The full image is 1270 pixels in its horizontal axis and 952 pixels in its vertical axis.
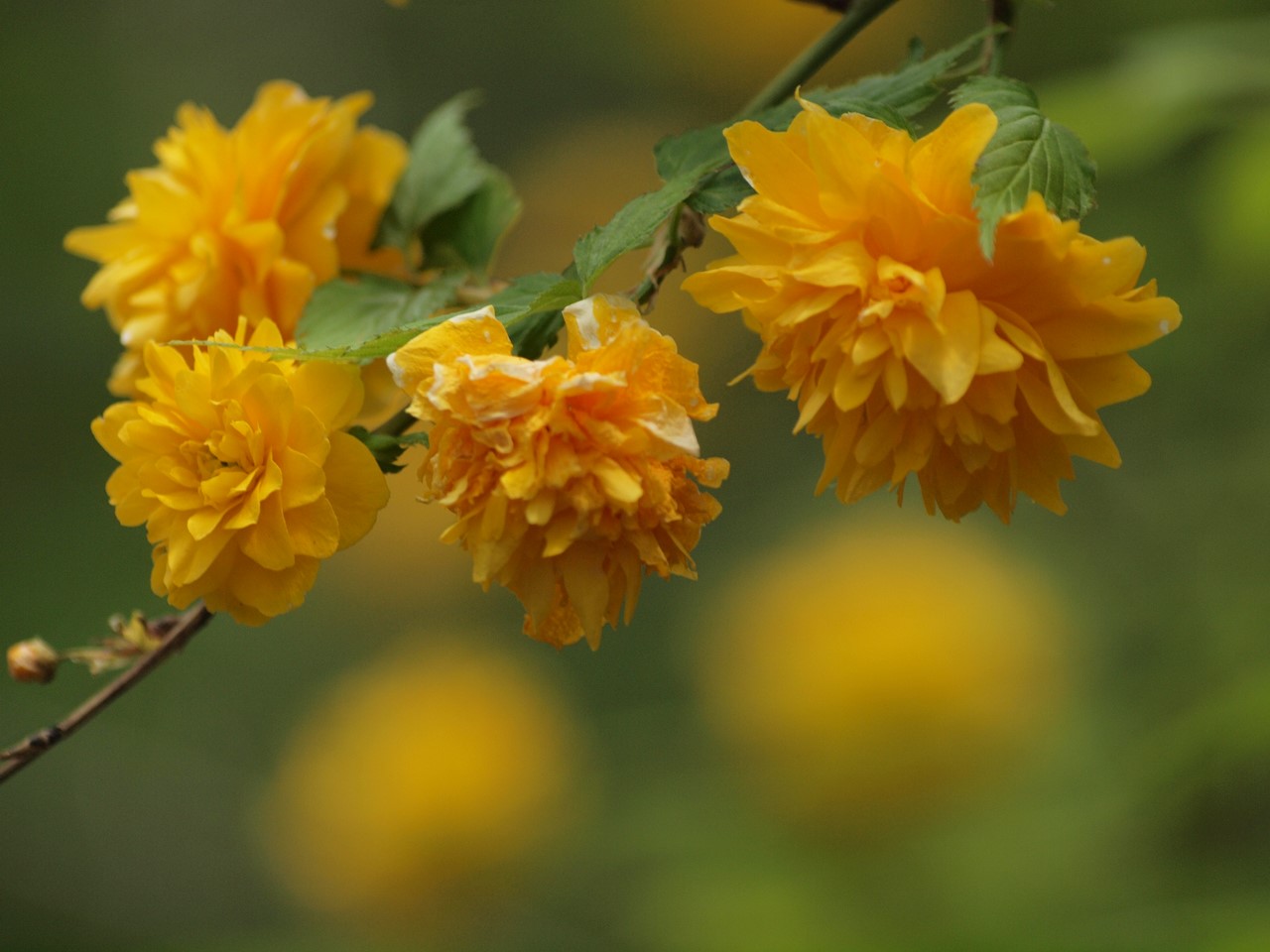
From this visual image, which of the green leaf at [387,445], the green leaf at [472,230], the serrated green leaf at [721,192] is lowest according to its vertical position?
the green leaf at [387,445]

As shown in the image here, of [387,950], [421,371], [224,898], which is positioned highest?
[421,371]

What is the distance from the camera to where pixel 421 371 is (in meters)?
0.53

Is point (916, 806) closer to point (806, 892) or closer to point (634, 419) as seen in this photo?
point (806, 892)

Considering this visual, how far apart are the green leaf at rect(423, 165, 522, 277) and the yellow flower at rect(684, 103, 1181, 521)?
0.90ft

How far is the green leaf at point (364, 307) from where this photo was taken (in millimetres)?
654

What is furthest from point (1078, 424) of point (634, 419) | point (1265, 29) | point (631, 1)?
point (631, 1)

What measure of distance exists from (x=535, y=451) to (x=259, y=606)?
0.15 meters

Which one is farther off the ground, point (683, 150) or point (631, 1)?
point (683, 150)

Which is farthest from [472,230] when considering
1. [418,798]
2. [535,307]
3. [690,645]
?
[690,645]

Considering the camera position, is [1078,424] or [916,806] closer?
[1078,424]

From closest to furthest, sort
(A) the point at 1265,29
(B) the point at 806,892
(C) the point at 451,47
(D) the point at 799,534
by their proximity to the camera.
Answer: (A) the point at 1265,29
(B) the point at 806,892
(D) the point at 799,534
(C) the point at 451,47

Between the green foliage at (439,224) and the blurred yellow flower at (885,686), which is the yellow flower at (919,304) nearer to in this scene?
the green foliage at (439,224)

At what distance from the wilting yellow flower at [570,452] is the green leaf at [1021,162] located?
0.43ft

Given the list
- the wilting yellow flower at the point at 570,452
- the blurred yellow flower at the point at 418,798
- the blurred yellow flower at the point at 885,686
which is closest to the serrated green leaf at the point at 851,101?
the wilting yellow flower at the point at 570,452
